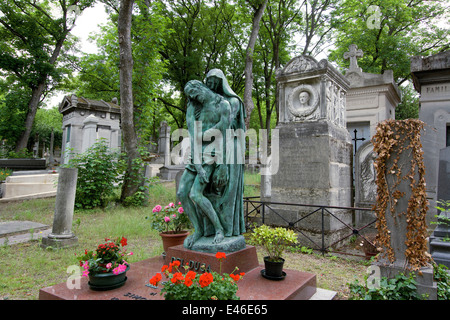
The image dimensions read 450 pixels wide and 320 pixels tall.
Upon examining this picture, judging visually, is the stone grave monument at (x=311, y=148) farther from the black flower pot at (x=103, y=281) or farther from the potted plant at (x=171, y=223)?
the black flower pot at (x=103, y=281)

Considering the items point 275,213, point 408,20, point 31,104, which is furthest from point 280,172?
point 31,104

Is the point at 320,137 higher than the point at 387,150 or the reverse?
higher

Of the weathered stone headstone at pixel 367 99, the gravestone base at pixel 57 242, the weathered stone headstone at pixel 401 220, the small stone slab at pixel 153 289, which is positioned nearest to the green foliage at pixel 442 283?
the weathered stone headstone at pixel 401 220

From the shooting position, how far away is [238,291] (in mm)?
3170

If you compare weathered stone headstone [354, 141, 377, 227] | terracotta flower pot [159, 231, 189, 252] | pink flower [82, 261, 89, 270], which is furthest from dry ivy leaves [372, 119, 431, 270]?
weathered stone headstone [354, 141, 377, 227]

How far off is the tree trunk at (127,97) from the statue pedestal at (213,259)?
21.3 ft

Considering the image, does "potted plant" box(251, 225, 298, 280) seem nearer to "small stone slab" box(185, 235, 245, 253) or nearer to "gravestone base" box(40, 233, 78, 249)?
"small stone slab" box(185, 235, 245, 253)

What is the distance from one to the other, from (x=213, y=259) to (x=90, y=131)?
12242mm

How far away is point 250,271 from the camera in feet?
12.6

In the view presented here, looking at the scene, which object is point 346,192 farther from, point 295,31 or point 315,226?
point 295,31

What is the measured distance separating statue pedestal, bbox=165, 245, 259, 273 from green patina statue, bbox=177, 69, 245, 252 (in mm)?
121

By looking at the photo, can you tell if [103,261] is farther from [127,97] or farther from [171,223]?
[127,97]
